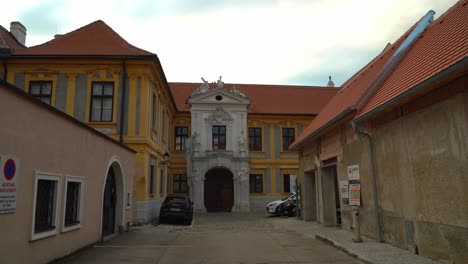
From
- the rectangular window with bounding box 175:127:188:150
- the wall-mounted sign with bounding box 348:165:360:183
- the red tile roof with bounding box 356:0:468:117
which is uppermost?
the rectangular window with bounding box 175:127:188:150

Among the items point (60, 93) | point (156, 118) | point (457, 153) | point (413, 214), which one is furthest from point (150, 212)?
point (457, 153)

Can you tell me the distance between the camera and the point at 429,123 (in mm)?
8539

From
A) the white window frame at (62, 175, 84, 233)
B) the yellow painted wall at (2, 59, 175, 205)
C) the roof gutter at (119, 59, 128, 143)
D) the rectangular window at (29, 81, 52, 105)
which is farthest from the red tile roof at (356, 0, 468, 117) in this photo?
the rectangular window at (29, 81, 52, 105)

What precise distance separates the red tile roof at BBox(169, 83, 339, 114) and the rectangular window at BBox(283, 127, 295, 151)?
1.66 metres

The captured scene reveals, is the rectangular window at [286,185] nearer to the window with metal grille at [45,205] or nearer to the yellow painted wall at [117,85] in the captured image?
the yellow painted wall at [117,85]

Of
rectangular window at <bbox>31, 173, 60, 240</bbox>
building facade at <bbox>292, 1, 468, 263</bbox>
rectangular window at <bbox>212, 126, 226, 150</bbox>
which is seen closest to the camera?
building facade at <bbox>292, 1, 468, 263</bbox>

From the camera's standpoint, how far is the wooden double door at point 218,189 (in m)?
33.7

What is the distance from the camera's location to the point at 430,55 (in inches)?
390

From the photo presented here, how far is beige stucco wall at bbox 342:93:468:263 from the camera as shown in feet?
24.6

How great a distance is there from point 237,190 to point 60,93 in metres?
16.2

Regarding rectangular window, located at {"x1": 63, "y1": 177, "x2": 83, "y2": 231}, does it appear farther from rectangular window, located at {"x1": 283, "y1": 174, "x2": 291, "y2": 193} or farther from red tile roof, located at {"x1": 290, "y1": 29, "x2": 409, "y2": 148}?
rectangular window, located at {"x1": 283, "y1": 174, "x2": 291, "y2": 193}

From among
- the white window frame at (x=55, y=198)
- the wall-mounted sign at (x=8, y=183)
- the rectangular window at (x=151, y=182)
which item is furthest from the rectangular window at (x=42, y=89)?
the wall-mounted sign at (x=8, y=183)

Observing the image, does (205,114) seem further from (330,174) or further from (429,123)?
(429,123)

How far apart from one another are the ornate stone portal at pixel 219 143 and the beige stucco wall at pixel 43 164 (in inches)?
759
